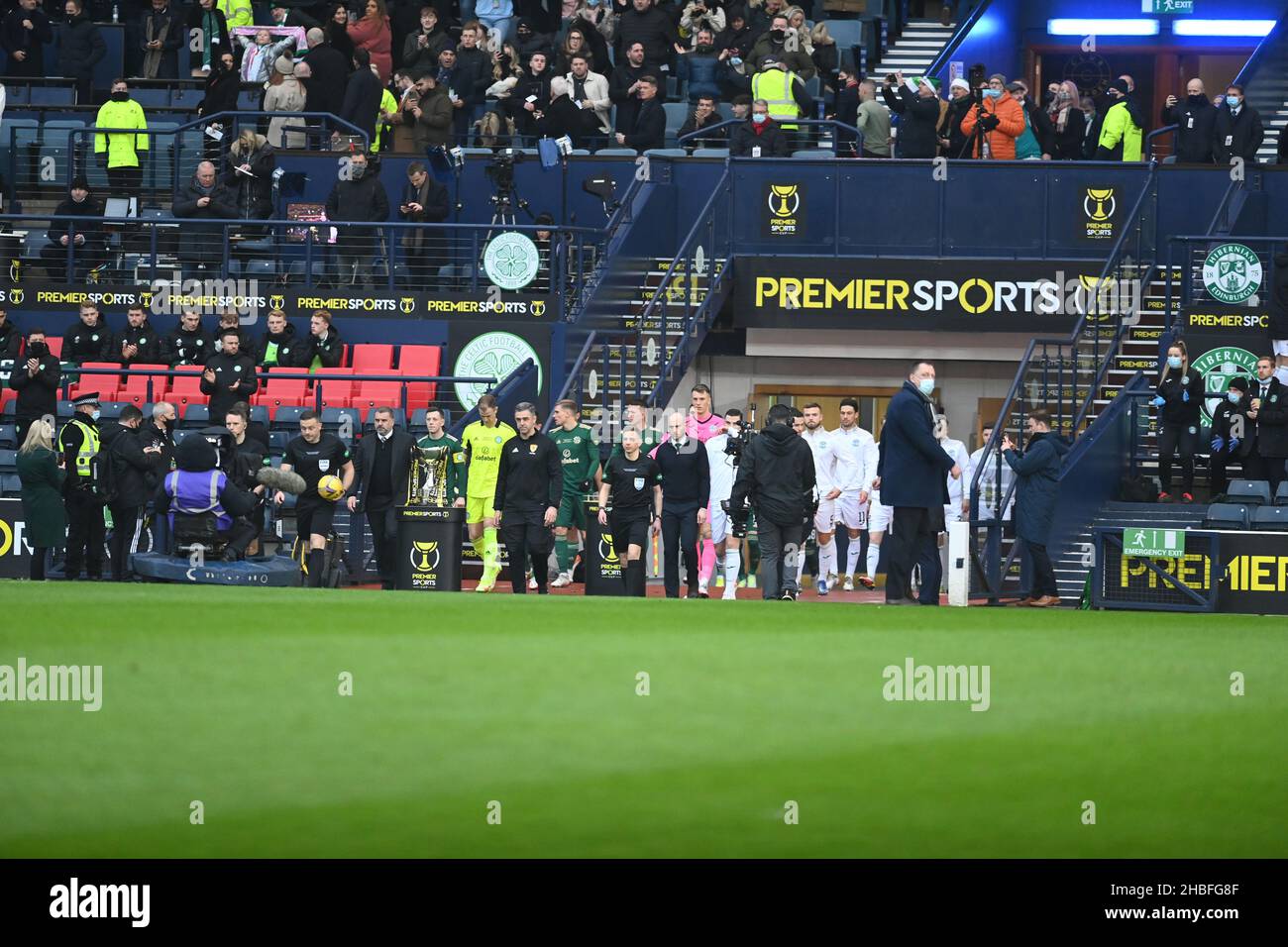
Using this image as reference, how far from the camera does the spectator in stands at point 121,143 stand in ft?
94.6

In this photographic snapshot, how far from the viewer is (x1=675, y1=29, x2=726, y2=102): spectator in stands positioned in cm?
2995

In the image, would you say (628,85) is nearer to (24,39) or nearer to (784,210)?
(784,210)

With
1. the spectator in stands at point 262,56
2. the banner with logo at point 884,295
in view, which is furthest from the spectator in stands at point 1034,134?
the spectator in stands at point 262,56

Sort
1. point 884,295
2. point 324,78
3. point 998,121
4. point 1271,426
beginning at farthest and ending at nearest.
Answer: point 324,78, point 998,121, point 884,295, point 1271,426

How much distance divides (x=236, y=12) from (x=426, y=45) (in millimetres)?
3915

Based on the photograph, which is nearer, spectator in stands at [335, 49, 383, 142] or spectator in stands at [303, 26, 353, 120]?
spectator in stands at [335, 49, 383, 142]

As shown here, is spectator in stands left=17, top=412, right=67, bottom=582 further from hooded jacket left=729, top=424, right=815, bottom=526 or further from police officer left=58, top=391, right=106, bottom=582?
hooded jacket left=729, top=424, right=815, bottom=526

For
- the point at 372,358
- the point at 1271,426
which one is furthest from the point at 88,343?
the point at 1271,426

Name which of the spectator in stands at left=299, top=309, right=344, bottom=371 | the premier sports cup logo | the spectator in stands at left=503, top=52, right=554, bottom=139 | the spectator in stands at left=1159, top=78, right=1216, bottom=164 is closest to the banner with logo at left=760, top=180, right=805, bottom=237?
the spectator in stands at left=503, top=52, right=554, bottom=139

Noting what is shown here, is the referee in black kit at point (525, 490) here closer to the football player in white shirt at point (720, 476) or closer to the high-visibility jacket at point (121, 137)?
the football player in white shirt at point (720, 476)

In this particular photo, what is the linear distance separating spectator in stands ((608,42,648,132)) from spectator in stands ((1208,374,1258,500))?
9.11 meters

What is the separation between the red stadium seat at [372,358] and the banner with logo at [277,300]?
0.56m

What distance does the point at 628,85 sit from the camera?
1143 inches

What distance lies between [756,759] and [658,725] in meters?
0.80
